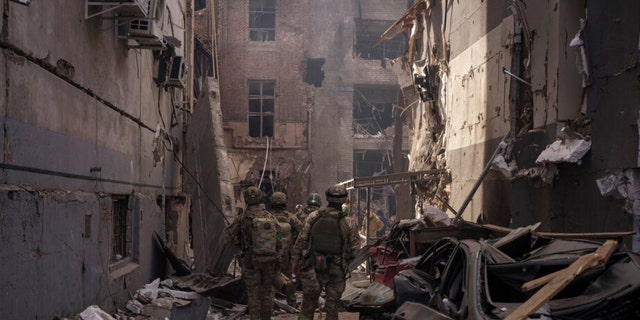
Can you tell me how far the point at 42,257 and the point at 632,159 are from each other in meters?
5.98

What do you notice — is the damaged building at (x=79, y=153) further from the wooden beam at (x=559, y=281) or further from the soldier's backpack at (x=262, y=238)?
the wooden beam at (x=559, y=281)

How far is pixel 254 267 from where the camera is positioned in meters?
9.88

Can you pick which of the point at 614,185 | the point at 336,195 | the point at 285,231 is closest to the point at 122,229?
the point at 285,231

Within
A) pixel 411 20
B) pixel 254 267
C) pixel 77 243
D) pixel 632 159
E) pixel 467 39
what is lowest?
pixel 254 267

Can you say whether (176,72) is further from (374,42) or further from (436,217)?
(374,42)

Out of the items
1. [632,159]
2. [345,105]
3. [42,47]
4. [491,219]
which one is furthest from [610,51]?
[345,105]

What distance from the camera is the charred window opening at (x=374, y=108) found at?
29.9 metres

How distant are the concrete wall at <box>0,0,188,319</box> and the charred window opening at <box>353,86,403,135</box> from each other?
1912 centimetres

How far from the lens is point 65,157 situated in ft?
22.8

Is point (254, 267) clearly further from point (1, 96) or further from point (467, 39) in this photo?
point (467, 39)

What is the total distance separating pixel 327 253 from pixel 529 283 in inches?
184

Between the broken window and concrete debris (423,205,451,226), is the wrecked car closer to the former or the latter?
concrete debris (423,205,451,226)

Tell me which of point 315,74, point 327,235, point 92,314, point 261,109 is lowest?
point 92,314

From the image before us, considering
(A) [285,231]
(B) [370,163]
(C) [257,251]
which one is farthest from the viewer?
(B) [370,163]
